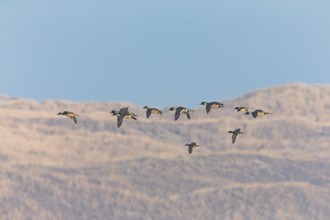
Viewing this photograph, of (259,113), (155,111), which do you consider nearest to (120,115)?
(155,111)

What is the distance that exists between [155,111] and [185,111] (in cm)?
438

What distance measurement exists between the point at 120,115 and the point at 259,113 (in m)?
21.0

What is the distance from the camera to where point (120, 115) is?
151 m

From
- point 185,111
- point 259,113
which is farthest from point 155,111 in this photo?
point 259,113

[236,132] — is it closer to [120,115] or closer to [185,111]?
[185,111]

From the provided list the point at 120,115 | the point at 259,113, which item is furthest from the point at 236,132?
the point at 120,115

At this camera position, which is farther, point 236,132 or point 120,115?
point 236,132

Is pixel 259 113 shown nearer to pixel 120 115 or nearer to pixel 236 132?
pixel 236 132

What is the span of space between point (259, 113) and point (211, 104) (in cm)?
733

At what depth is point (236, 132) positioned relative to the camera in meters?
165

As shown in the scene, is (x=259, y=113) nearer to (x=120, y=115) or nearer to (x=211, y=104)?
(x=211, y=104)

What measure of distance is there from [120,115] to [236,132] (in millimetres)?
21806

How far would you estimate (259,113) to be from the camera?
159 meters

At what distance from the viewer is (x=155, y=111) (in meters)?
160
